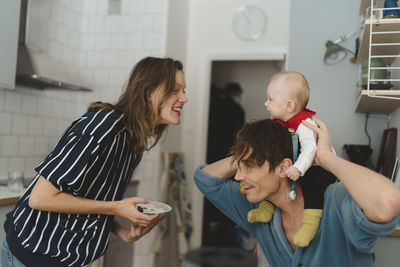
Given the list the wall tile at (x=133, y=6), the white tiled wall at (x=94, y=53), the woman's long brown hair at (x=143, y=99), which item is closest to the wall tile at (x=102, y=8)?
the white tiled wall at (x=94, y=53)

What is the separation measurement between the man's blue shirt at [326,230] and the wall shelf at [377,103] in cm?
66

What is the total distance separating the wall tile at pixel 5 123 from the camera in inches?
108

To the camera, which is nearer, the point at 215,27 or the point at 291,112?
the point at 291,112

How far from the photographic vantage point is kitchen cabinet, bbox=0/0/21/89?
2357 mm

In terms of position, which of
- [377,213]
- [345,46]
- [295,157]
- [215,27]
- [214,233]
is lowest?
[214,233]

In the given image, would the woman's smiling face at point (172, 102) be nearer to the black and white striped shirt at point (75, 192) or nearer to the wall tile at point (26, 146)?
the black and white striped shirt at point (75, 192)

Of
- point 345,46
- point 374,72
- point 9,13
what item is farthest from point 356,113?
point 9,13

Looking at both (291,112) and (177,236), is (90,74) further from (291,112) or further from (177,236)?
(291,112)

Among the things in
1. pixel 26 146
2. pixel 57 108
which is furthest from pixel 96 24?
pixel 26 146

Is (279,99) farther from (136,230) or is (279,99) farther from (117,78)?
(117,78)

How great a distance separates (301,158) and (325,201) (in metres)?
0.16

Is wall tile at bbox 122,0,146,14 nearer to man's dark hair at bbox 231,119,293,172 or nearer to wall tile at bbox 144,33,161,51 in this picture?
wall tile at bbox 144,33,161,51

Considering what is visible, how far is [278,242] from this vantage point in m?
1.39

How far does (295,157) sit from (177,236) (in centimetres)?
247
